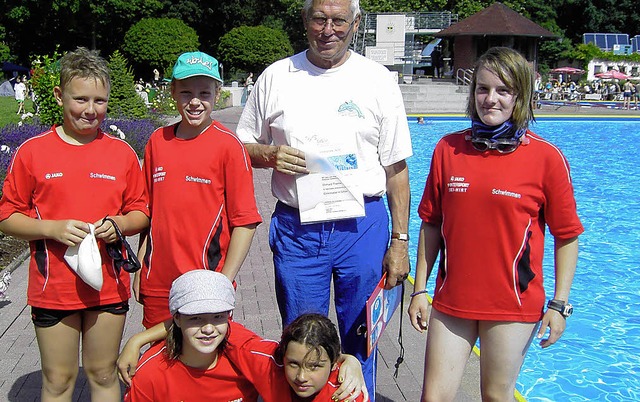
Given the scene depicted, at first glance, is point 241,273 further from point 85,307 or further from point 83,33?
point 83,33

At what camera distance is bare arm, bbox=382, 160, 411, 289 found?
336cm

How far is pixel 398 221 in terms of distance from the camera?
336 centimetres

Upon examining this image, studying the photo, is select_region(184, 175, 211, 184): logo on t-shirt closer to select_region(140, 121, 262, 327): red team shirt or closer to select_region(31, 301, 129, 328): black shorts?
select_region(140, 121, 262, 327): red team shirt

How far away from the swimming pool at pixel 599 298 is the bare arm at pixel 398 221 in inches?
110

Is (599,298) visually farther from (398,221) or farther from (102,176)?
(102,176)

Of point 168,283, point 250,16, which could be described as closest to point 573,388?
point 168,283

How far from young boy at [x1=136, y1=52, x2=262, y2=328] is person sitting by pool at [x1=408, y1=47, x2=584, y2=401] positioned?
0.91 m

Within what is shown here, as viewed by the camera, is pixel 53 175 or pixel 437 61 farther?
pixel 437 61

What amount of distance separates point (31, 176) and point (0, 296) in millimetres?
2987

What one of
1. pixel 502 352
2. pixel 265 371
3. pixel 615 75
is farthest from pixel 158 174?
pixel 615 75

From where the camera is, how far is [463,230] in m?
2.93

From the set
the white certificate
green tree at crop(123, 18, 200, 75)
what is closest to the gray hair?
the white certificate

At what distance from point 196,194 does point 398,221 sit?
0.99 metres

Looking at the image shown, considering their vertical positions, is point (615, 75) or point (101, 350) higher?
point (615, 75)
